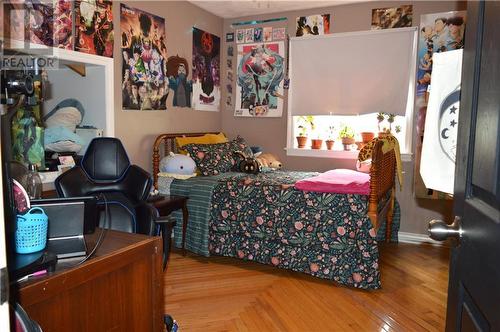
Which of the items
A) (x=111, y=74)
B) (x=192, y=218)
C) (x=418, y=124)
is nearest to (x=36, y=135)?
(x=111, y=74)

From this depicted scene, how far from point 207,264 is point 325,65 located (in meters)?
2.58

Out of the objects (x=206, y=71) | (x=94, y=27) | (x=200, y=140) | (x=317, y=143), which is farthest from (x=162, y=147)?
(x=317, y=143)

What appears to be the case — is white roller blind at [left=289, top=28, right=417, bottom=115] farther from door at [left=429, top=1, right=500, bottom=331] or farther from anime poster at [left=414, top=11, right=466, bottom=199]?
door at [left=429, top=1, right=500, bottom=331]

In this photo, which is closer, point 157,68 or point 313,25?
point 157,68

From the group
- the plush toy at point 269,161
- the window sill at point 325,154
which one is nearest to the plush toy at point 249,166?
the plush toy at point 269,161

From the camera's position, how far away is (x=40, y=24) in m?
2.68

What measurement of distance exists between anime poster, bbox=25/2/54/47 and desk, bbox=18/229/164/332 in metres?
1.79

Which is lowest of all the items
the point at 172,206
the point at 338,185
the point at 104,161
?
the point at 172,206

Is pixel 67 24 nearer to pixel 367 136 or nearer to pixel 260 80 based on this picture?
pixel 260 80

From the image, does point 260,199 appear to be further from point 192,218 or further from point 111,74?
point 111,74

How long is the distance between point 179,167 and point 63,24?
5.00 ft

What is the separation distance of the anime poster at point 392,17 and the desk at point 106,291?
145 inches

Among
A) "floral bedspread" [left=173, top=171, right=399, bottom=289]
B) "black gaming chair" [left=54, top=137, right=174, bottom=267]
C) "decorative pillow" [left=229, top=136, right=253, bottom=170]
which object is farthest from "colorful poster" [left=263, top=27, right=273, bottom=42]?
"black gaming chair" [left=54, top=137, right=174, bottom=267]

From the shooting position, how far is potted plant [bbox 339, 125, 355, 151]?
14.6 ft
